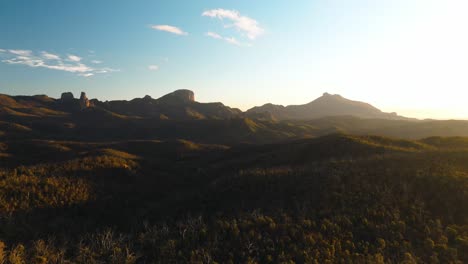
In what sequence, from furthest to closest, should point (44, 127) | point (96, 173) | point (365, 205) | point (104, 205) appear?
1. point (44, 127)
2. point (96, 173)
3. point (104, 205)
4. point (365, 205)

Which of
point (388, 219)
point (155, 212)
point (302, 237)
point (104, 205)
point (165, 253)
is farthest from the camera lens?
point (104, 205)

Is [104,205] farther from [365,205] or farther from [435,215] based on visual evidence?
[435,215]

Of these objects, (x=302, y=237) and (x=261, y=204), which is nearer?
(x=302, y=237)

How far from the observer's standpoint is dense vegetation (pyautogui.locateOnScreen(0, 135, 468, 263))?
41.5 ft

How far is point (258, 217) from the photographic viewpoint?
16125mm

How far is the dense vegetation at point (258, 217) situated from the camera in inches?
498

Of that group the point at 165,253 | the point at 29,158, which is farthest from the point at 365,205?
the point at 29,158

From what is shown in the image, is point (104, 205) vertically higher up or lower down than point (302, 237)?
lower down

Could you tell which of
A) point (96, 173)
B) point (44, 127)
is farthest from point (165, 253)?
point (44, 127)

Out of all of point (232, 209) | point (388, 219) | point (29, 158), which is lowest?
point (29, 158)

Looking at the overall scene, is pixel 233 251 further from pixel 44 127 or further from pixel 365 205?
pixel 44 127

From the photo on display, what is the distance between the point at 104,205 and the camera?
96.8 ft

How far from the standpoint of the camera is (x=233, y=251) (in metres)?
12.9

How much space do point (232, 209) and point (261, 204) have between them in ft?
7.26
